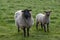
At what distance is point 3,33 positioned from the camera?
11492 millimetres

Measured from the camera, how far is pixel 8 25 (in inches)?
525

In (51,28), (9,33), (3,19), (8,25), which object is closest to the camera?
(9,33)

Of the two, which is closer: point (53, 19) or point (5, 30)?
point (5, 30)

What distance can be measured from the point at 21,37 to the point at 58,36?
6.03ft

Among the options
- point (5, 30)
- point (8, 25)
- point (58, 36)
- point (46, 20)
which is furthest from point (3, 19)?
point (58, 36)

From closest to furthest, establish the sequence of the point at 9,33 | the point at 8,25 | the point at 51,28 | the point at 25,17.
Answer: the point at 25,17 < the point at 9,33 < the point at 51,28 < the point at 8,25

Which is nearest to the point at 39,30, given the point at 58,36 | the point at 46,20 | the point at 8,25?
the point at 46,20

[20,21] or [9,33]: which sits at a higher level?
[20,21]

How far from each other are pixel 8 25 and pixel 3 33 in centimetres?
188

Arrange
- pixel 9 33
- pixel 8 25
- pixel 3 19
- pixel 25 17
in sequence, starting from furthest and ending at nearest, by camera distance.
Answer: pixel 3 19, pixel 8 25, pixel 9 33, pixel 25 17

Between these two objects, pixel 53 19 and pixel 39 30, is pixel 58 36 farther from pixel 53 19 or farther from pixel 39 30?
pixel 53 19

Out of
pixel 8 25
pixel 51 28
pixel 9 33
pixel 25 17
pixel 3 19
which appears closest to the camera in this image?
pixel 25 17

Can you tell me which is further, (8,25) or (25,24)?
(8,25)

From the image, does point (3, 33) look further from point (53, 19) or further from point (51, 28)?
point (53, 19)
